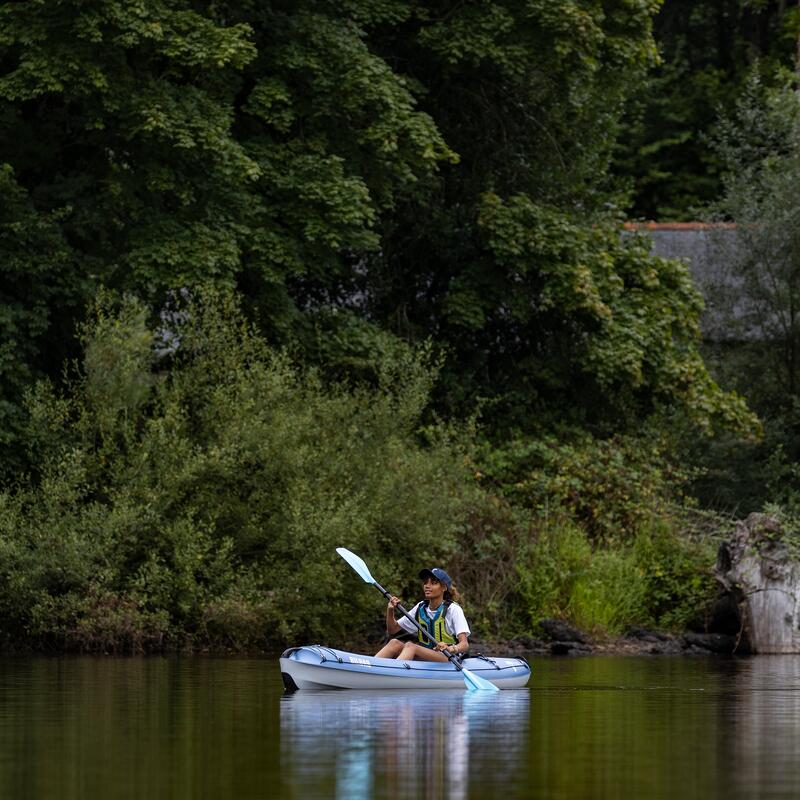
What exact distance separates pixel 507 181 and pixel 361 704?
1936 cm

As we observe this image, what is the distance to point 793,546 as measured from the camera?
30406mm

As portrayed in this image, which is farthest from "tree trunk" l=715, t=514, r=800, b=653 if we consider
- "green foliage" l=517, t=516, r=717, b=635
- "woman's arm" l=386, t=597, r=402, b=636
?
"woman's arm" l=386, t=597, r=402, b=636

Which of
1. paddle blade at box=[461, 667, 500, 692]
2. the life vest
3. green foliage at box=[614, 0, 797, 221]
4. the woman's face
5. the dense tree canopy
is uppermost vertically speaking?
green foliage at box=[614, 0, 797, 221]

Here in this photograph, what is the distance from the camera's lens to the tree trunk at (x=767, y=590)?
29.2 metres

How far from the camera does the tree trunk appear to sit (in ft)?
95.9

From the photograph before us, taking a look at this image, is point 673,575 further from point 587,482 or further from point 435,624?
point 435,624

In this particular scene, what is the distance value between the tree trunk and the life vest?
8.44 m

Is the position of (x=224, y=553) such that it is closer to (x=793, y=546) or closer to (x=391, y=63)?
(x=793, y=546)

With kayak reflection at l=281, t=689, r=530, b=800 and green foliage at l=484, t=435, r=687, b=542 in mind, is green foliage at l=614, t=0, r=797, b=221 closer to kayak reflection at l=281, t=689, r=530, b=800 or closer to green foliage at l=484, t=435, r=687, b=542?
green foliage at l=484, t=435, r=687, b=542

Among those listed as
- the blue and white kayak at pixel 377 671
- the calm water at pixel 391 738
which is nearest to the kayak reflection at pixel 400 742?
the calm water at pixel 391 738

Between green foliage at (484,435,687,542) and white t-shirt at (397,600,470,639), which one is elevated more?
green foliage at (484,435,687,542)

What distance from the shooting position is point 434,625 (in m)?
22.2

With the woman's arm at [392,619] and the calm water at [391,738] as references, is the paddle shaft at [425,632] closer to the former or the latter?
the woman's arm at [392,619]

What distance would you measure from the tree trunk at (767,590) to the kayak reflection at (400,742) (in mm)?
9080
